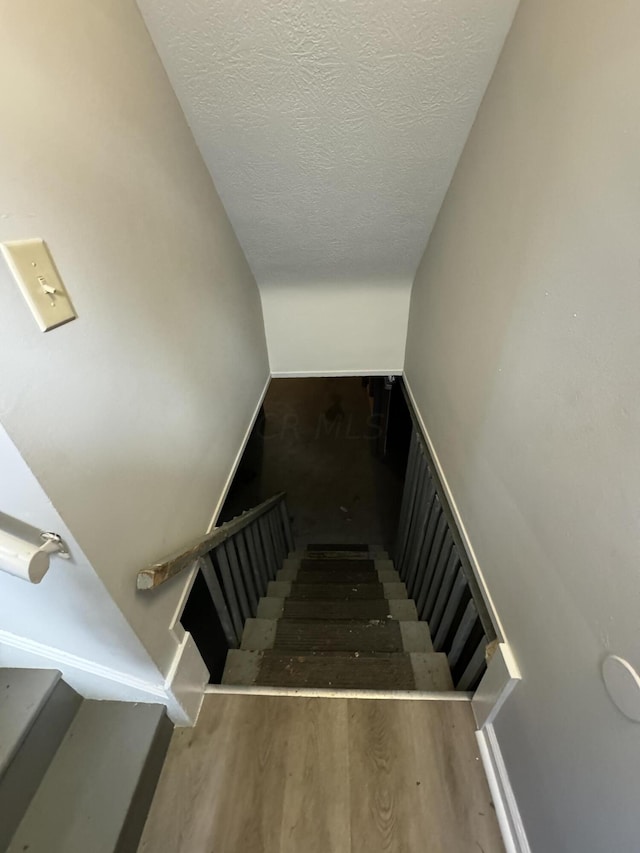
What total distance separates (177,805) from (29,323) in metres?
1.41

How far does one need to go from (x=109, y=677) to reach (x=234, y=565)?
2.44 feet

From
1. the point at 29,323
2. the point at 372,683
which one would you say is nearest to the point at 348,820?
the point at 372,683

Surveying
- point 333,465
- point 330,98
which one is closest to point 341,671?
point 330,98

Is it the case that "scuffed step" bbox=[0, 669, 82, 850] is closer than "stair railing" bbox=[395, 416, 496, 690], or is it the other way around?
"scuffed step" bbox=[0, 669, 82, 850]

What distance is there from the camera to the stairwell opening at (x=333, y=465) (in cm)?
390

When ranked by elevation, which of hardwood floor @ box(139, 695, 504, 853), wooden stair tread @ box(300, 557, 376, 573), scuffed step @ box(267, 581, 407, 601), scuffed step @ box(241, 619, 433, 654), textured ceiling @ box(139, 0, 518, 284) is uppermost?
textured ceiling @ box(139, 0, 518, 284)

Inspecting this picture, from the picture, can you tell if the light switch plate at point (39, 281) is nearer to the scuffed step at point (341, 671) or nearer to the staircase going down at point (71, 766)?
the staircase going down at point (71, 766)

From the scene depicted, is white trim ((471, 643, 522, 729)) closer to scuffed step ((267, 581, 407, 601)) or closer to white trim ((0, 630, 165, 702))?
white trim ((0, 630, 165, 702))

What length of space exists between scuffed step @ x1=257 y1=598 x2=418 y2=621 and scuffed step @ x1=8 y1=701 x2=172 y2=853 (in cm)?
97

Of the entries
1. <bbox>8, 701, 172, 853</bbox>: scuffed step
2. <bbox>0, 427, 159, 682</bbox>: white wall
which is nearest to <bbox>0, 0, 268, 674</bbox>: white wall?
<bbox>0, 427, 159, 682</bbox>: white wall

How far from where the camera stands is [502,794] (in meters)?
1.07

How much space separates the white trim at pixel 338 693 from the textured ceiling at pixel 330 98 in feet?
6.52

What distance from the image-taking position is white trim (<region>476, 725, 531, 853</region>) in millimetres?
992

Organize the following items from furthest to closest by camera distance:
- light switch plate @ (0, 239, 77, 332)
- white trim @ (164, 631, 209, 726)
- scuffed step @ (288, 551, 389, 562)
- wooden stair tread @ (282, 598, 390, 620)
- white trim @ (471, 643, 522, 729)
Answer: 1. scuffed step @ (288, 551, 389, 562)
2. wooden stair tread @ (282, 598, 390, 620)
3. white trim @ (164, 631, 209, 726)
4. white trim @ (471, 643, 522, 729)
5. light switch plate @ (0, 239, 77, 332)
